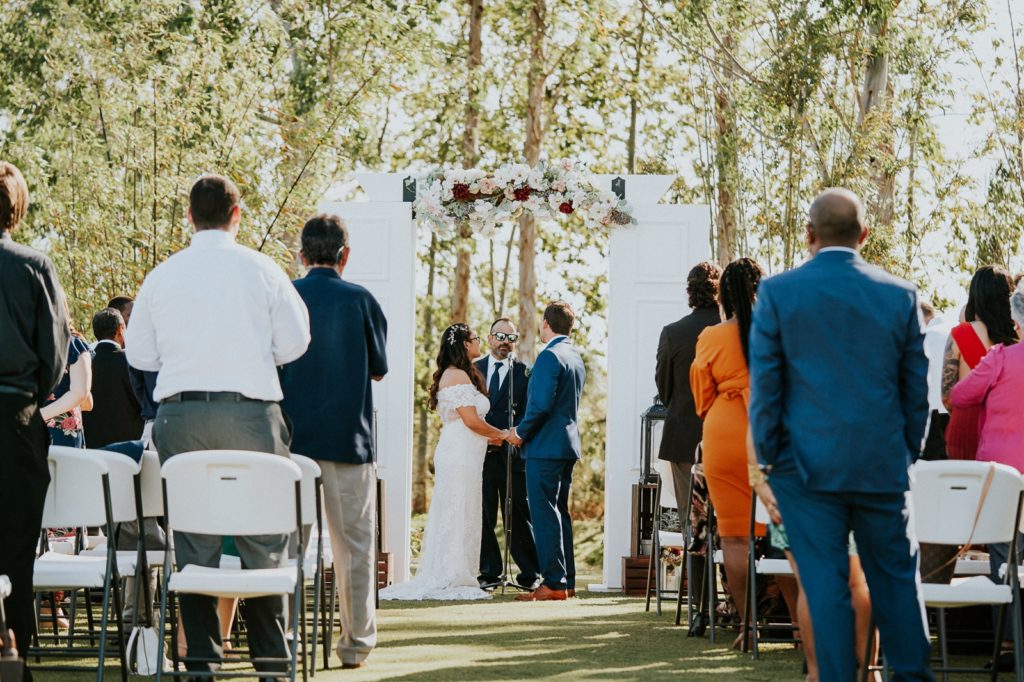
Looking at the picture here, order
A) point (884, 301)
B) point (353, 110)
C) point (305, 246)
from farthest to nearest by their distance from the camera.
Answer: point (353, 110) → point (305, 246) → point (884, 301)

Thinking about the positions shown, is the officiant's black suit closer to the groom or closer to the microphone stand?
the microphone stand

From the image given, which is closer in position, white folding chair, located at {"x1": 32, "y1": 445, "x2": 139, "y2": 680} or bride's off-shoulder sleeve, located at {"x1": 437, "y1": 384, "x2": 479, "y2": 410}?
white folding chair, located at {"x1": 32, "y1": 445, "x2": 139, "y2": 680}

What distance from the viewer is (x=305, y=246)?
19.4ft

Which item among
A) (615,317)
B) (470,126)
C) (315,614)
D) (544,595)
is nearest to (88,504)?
(315,614)

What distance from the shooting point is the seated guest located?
25.3 feet

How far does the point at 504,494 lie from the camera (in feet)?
34.2

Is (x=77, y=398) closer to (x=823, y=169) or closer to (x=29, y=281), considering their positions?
(x=29, y=281)

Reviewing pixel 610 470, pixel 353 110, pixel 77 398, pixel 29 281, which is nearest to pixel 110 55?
pixel 353 110

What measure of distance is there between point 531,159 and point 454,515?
1077 centimetres

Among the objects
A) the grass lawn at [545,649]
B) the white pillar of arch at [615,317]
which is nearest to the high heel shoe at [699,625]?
the grass lawn at [545,649]

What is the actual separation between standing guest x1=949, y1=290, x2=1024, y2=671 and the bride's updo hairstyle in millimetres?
3884

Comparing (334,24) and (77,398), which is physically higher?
(334,24)

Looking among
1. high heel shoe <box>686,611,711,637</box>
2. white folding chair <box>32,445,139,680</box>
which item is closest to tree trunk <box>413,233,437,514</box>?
high heel shoe <box>686,611,711,637</box>

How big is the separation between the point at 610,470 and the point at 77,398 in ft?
14.3
